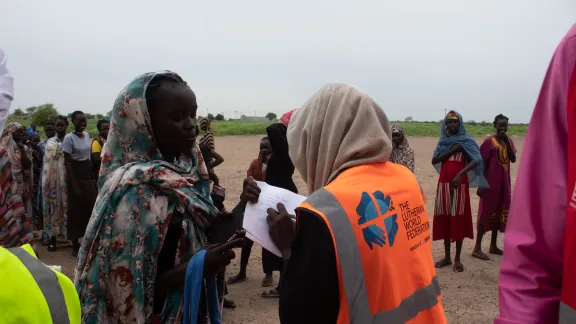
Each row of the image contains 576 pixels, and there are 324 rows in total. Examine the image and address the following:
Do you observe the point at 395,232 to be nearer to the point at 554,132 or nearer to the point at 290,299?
the point at 290,299

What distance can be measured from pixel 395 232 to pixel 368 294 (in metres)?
0.27

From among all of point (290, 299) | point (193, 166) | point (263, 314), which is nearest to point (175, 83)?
point (193, 166)

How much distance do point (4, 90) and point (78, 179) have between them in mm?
5603

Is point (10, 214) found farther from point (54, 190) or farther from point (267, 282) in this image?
point (54, 190)

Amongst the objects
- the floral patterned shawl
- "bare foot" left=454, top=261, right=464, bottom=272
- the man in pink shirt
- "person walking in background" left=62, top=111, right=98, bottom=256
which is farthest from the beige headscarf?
"person walking in background" left=62, top=111, right=98, bottom=256

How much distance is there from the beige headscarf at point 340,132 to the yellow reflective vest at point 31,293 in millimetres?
1067

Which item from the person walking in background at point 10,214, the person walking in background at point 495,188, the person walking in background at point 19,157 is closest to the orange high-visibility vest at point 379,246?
the person walking in background at point 10,214

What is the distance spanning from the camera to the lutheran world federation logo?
5.53 feet

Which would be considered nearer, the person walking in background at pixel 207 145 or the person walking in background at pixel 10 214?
the person walking in background at pixel 10 214

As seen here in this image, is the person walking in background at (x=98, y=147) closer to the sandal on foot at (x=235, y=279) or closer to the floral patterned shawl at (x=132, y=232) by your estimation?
the sandal on foot at (x=235, y=279)

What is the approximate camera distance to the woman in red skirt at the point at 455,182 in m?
6.51

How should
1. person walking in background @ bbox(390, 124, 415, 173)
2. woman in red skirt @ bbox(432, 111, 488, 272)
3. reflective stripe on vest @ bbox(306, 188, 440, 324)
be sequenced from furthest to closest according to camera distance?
woman in red skirt @ bbox(432, 111, 488, 272) → person walking in background @ bbox(390, 124, 415, 173) → reflective stripe on vest @ bbox(306, 188, 440, 324)

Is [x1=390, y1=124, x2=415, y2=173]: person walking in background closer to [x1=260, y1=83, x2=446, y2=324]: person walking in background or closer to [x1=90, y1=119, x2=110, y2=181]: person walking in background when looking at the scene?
[x1=90, y1=119, x2=110, y2=181]: person walking in background

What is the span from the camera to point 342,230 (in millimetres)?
1615
